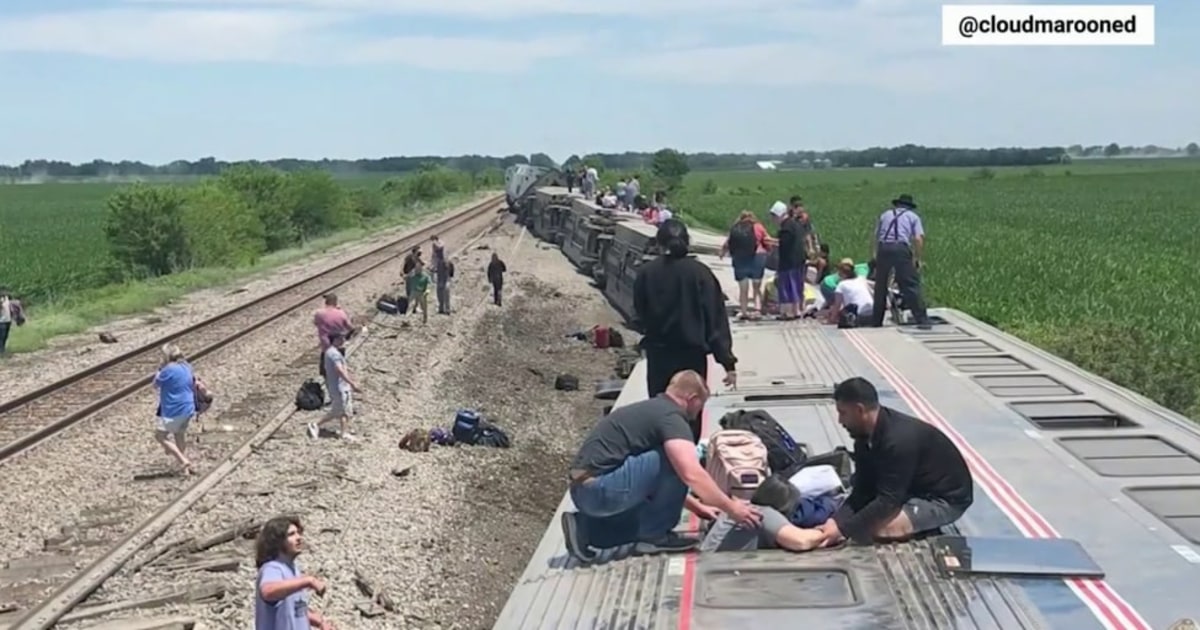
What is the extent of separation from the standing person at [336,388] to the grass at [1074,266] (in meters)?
8.35

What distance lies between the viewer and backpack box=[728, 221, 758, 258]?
49.2 ft

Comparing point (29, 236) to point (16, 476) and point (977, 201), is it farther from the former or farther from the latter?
point (16, 476)

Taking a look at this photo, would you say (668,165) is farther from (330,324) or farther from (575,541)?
(575,541)

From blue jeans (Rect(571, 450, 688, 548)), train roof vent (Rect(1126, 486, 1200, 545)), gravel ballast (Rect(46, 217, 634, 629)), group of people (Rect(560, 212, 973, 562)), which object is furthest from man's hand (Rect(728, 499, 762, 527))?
gravel ballast (Rect(46, 217, 634, 629))

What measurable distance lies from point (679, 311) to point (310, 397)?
9.84 metres

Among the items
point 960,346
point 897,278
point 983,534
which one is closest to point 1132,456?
point 983,534

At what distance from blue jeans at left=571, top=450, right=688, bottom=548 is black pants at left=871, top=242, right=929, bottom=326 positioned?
773 cm

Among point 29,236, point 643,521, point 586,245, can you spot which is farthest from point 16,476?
point 29,236

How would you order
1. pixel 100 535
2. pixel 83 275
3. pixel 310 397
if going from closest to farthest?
pixel 100 535 → pixel 310 397 → pixel 83 275

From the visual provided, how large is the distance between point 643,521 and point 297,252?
44.0 m

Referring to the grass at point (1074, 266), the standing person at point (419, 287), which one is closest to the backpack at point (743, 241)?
the grass at point (1074, 266)

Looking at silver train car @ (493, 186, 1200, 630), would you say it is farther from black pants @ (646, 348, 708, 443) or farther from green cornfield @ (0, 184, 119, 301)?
green cornfield @ (0, 184, 119, 301)

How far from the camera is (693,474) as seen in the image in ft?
19.5

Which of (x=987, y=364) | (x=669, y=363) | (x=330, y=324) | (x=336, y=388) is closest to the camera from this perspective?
(x=669, y=363)
